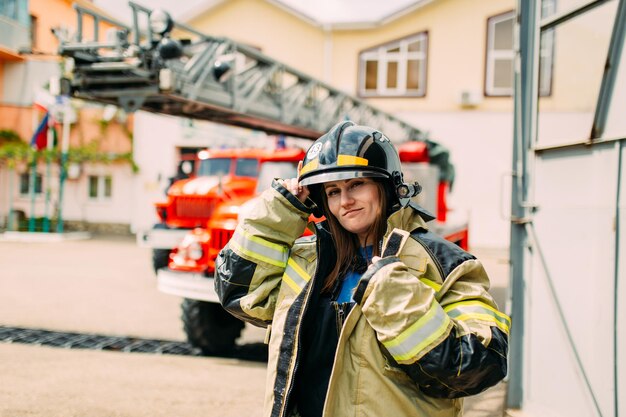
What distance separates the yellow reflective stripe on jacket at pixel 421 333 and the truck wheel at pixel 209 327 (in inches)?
175

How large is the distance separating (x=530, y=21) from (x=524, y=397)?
236 cm

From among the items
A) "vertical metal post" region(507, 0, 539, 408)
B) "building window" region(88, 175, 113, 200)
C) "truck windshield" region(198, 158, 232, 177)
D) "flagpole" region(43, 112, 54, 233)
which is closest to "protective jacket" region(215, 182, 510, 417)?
"vertical metal post" region(507, 0, 539, 408)

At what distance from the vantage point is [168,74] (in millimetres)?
5367

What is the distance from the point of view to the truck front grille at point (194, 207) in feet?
24.9

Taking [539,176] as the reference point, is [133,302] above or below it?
below

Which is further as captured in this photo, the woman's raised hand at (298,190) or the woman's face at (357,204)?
the woman's raised hand at (298,190)

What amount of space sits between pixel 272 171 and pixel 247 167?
934mm

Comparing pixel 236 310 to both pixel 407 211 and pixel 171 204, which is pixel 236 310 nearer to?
pixel 407 211

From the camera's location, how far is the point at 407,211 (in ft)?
6.12

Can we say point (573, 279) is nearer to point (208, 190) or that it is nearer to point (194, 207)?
point (208, 190)

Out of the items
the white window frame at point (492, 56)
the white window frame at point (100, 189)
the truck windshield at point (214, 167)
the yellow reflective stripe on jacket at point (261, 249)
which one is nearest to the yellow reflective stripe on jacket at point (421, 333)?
the yellow reflective stripe on jacket at point (261, 249)

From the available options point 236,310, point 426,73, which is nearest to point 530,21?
point 236,310

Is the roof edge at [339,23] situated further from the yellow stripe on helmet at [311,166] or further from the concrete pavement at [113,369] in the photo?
the yellow stripe on helmet at [311,166]

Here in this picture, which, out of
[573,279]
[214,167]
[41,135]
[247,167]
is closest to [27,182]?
[41,135]
